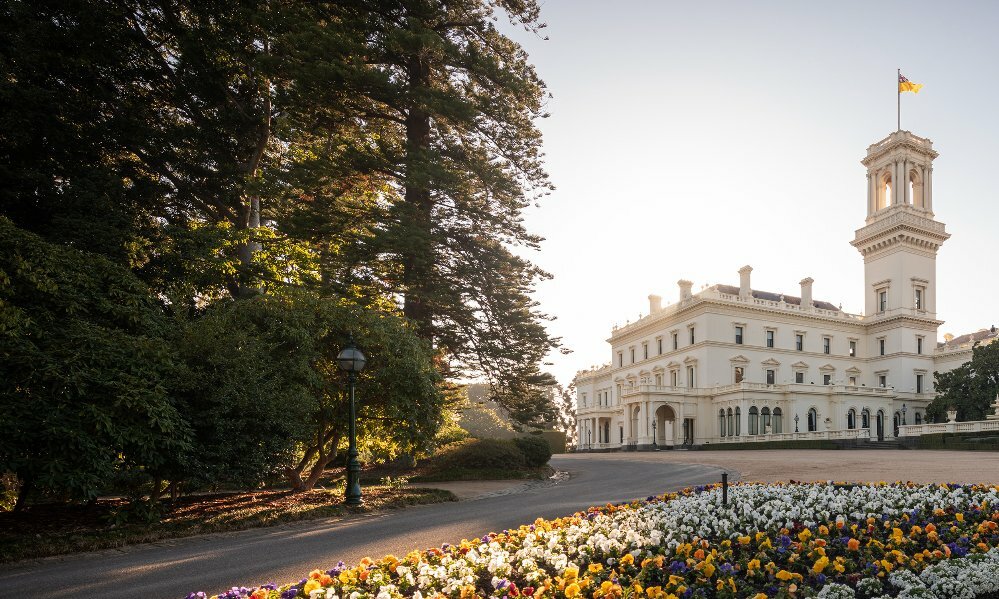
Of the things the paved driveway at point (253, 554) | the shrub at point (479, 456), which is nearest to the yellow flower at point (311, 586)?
the paved driveway at point (253, 554)

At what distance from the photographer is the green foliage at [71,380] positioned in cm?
823

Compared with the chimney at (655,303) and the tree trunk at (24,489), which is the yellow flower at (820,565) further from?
the chimney at (655,303)

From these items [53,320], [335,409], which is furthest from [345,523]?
[53,320]

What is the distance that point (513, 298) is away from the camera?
20.4 meters

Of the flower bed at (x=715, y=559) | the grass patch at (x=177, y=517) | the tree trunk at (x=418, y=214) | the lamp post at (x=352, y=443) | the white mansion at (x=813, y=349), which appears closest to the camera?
the flower bed at (x=715, y=559)

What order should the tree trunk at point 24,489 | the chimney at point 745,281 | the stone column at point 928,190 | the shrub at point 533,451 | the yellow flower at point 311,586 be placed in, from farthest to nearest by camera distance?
the stone column at point 928,190, the chimney at point 745,281, the shrub at point 533,451, the tree trunk at point 24,489, the yellow flower at point 311,586

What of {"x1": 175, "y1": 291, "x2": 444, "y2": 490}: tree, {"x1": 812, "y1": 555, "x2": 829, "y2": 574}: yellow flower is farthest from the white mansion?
{"x1": 812, "y1": 555, "x2": 829, "y2": 574}: yellow flower

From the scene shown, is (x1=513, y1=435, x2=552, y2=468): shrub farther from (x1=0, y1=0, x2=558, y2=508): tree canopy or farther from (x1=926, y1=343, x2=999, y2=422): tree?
(x1=926, y1=343, x2=999, y2=422): tree

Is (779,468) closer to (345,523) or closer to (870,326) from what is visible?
(345,523)

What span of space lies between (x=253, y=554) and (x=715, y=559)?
586 cm

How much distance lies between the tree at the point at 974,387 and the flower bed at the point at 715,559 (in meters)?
48.7

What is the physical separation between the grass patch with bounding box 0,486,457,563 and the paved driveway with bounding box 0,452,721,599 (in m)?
A: 0.38

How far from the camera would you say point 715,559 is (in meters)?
5.45

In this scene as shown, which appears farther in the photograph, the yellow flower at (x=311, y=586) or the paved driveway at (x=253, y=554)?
the paved driveway at (x=253, y=554)
